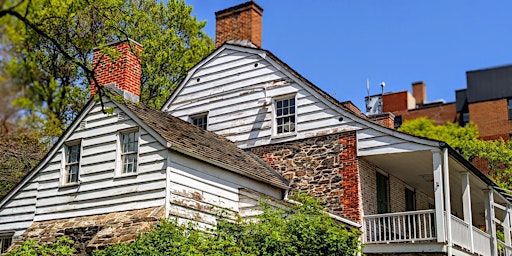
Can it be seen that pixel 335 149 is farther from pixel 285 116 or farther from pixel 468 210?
pixel 468 210

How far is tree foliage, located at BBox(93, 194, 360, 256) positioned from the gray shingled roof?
151cm

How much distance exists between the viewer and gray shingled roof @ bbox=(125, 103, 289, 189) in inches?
631

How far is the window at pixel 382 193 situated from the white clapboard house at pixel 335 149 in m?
0.03

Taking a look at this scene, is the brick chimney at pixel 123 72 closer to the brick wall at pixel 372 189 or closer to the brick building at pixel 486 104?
the brick wall at pixel 372 189

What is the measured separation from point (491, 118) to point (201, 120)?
3012 centimetres

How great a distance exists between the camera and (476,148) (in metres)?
36.7

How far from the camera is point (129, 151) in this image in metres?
16.2

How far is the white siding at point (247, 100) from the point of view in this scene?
19703 mm

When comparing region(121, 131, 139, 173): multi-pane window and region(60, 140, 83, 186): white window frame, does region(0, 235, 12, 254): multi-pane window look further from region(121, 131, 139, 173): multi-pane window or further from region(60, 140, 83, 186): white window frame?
region(121, 131, 139, 173): multi-pane window

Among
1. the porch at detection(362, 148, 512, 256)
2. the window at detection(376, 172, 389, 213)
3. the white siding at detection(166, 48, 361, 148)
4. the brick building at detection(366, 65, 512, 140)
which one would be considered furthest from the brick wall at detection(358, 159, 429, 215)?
the brick building at detection(366, 65, 512, 140)

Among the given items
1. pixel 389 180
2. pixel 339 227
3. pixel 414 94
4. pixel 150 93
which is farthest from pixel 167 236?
pixel 414 94

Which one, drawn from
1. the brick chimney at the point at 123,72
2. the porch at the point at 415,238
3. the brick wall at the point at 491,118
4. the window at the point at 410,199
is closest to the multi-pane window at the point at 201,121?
the brick chimney at the point at 123,72

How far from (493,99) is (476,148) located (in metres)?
11.6

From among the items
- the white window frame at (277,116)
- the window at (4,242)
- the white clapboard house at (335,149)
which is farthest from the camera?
the white window frame at (277,116)
